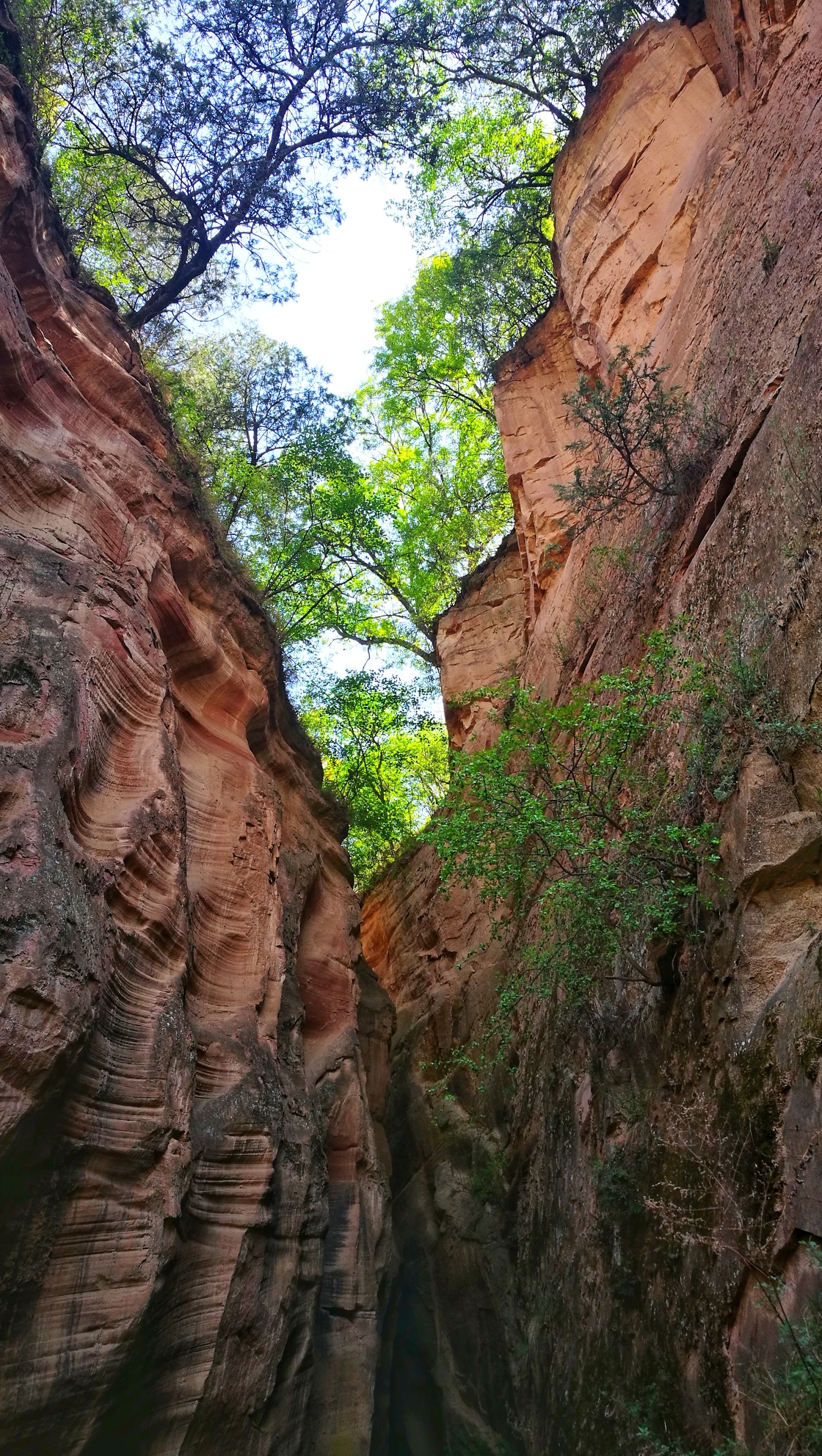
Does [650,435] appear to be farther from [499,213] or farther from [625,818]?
[499,213]

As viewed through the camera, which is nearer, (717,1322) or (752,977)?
(717,1322)

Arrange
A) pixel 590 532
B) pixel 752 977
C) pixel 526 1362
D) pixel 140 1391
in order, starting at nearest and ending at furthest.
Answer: pixel 140 1391 < pixel 752 977 < pixel 526 1362 < pixel 590 532

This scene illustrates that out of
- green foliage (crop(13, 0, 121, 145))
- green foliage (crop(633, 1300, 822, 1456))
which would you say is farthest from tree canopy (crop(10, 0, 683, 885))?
green foliage (crop(633, 1300, 822, 1456))

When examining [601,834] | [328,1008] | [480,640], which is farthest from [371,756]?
[601,834]

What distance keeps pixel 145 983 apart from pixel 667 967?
4103 millimetres

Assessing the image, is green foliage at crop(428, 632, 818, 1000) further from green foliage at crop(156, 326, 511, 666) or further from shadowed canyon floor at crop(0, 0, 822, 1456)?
green foliage at crop(156, 326, 511, 666)

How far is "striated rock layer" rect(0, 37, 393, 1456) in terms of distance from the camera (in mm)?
4863

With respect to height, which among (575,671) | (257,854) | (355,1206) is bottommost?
(355,1206)

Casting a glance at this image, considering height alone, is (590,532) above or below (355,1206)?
above

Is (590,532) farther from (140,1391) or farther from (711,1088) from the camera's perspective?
(140,1391)

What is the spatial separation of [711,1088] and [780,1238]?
1271mm

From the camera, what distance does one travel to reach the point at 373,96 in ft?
51.9

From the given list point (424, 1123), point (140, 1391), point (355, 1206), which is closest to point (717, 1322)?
point (140, 1391)

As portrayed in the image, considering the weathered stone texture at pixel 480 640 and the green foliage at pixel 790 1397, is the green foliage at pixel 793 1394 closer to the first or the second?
the green foliage at pixel 790 1397
